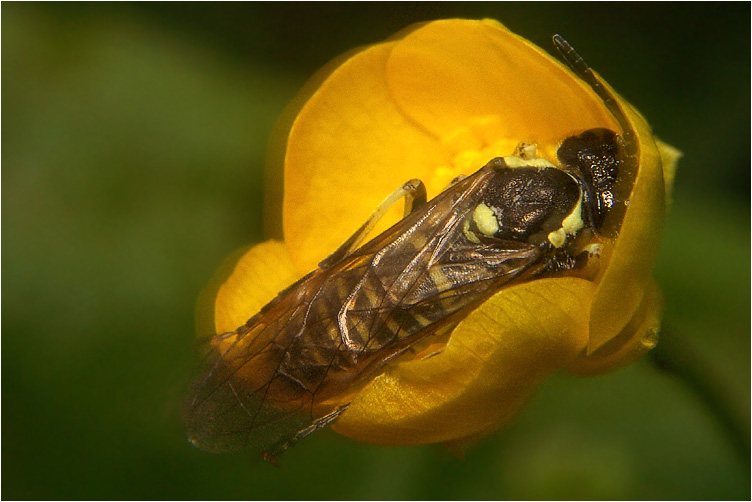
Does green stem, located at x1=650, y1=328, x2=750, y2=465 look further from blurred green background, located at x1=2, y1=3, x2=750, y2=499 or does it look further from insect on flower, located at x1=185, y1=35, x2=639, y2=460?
blurred green background, located at x1=2, y1=3, x2=750, y2=499

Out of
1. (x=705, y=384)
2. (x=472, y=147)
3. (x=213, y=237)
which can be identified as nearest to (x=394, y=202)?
(x=472, y=147)

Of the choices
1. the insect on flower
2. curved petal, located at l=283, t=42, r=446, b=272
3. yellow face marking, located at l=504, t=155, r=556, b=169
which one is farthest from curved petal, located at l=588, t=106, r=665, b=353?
curved petal, located at l=283, t=42, r=446, b=272

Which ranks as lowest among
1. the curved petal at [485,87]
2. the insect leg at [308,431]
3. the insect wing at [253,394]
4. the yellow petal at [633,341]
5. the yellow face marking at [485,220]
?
the yellow petal at [633,341]

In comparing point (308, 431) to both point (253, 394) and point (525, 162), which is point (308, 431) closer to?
point (253, 394)

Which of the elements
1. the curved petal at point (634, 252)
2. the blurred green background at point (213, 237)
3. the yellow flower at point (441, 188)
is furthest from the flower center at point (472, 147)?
the blurred green background at point (213, 237)

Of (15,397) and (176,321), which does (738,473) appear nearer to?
(176,321)

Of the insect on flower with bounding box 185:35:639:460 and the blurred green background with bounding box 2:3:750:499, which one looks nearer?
the insect on flower with bounding box 185:35:639:460

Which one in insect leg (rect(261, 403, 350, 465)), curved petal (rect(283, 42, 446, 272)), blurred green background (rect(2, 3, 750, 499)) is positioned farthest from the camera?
blurred green background (rect(2, 3, 750, 499))

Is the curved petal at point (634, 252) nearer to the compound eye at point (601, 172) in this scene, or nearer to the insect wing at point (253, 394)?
the compound eye at point (601, 172)
